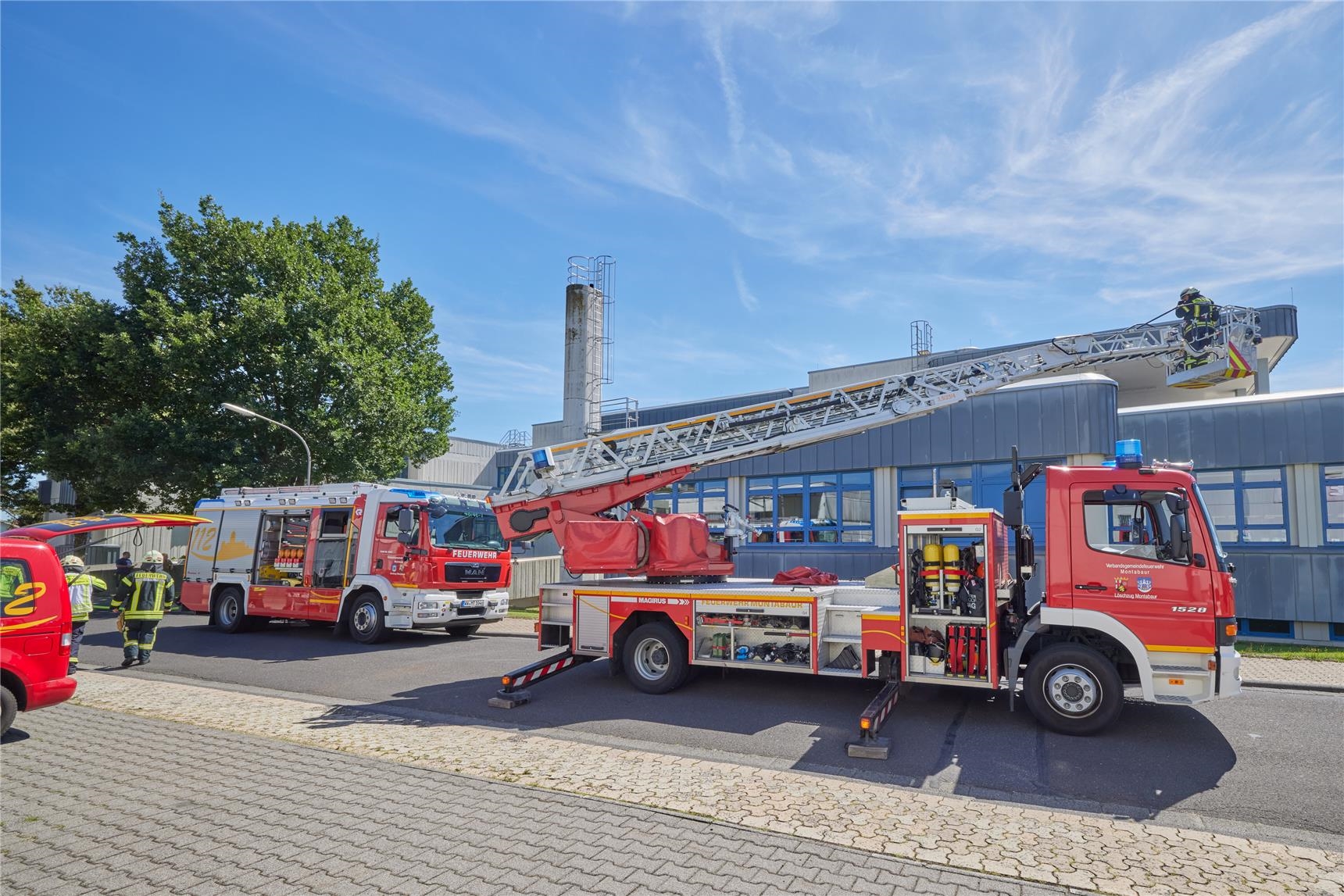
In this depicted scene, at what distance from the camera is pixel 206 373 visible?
22219mm

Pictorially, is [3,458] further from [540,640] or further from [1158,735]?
[1158,735]

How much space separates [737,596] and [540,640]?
3.05 metres

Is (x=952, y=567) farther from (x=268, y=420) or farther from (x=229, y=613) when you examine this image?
(x=268, y=420)

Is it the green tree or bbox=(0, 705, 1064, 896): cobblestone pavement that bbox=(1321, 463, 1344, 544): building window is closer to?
bbox=(0, 705, 1064, 896): cobblestone pavement

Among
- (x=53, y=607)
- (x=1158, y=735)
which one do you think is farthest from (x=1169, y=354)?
(x=53, y=607)

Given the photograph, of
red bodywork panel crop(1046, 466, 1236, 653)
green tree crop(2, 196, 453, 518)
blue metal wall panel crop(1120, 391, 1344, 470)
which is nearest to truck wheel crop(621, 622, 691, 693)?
red bodywork panel crop(1046, 466, 1236, 653)

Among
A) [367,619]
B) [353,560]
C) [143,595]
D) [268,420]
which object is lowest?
[367,619]

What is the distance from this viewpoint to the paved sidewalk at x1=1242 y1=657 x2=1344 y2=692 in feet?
34.2

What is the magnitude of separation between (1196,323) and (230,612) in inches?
712

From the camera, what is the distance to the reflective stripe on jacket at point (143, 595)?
39.5 ft

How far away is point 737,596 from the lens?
920 cm

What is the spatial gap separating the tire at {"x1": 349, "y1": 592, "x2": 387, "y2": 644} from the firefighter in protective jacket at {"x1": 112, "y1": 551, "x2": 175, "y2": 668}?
10.2ft

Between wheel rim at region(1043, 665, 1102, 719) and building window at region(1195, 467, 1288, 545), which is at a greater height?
building window at region(1195, 467, 1288, 545)

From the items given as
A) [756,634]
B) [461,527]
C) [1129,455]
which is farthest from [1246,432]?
[461,527]
